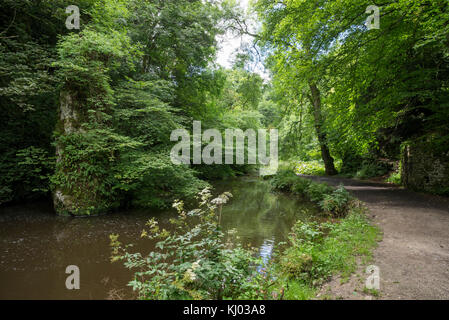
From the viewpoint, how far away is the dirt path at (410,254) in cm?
256

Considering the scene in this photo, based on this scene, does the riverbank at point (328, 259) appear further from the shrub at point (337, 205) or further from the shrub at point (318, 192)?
the shrub at point (318, 192)

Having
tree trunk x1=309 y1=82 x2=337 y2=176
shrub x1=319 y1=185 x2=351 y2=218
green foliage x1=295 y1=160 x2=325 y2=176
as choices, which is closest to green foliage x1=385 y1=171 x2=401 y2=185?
tree trunk x1=309 y1=82 x2=337 y2=176

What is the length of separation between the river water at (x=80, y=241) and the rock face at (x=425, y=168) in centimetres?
400

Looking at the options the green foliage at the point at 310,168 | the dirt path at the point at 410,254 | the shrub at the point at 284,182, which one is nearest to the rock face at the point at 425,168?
the dirt path at the point at 410,254

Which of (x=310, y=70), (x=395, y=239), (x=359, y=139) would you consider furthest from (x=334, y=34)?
(x=395, y=239)

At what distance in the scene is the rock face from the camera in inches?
290

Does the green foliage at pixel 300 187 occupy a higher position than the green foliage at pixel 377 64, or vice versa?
the green foliage at pixel 377 64

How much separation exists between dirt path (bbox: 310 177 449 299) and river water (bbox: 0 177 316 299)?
2.04 meters

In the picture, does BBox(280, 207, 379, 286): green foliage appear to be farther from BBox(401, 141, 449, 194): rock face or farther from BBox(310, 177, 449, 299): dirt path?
BBox(401, 141, 449, 194): rock face

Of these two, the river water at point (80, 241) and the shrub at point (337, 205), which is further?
the shrub at point (337, 205)

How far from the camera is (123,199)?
8.38 m

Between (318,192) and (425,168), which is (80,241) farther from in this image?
(425,168)

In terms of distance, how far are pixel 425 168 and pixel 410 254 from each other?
6361 millimetres

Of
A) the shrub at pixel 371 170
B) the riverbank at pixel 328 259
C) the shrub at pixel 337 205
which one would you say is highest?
the shrub at pixel 371 170
